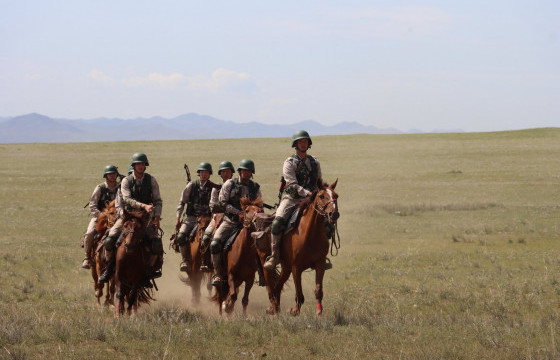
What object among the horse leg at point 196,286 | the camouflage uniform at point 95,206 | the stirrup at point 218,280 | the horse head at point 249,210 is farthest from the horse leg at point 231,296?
the camouflage uniform at point 95,206

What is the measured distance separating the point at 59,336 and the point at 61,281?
9.98 metres

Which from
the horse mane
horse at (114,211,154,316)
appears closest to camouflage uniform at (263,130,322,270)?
the horse mane

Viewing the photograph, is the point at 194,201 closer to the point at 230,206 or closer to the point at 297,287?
the point at 230,206

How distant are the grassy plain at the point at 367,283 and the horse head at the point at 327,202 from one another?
1.63 metres

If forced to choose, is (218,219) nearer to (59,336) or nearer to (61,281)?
(59,336)

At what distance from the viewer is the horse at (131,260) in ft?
42.4

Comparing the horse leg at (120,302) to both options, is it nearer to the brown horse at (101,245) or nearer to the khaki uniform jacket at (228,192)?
the brown horse at (101,245)

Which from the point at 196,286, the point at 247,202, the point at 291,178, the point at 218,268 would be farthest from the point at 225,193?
the point at 196,286

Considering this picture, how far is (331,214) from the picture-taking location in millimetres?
12391

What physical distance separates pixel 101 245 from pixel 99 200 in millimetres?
2331

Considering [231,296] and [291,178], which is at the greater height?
[291,178]

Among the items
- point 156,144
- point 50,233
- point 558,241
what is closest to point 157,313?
point 558,241

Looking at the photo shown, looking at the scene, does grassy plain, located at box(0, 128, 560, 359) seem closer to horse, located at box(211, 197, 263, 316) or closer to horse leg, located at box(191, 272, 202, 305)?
horse leg, located at box(191, 272, 202, 305)

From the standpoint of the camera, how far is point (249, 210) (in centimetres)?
1445
